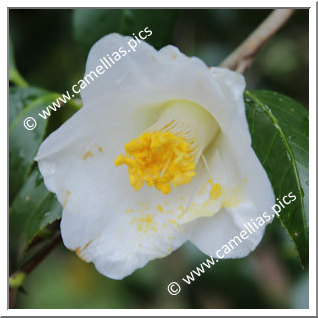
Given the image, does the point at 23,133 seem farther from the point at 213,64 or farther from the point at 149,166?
the point at 213,64

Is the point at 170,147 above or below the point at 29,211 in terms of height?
above

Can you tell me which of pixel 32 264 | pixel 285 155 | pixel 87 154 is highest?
pixel 285 155

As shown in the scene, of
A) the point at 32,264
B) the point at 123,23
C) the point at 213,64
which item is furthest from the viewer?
the point at 213,64

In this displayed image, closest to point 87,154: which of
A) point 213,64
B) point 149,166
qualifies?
point 149,166

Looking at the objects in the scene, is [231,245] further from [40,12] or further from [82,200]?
[40,12]

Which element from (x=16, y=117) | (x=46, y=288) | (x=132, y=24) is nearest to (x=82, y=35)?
(x=132, y=24)

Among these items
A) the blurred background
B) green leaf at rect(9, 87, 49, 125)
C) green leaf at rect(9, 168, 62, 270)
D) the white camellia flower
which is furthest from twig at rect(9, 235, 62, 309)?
the blurred background

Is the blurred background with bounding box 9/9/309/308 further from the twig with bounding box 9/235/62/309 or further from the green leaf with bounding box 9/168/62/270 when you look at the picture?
the twig with bounding box 9/235/62/309
